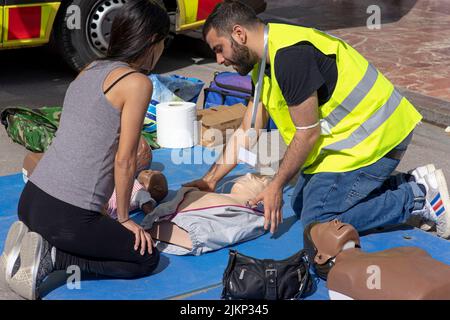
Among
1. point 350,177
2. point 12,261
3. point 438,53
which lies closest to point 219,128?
point 350,177

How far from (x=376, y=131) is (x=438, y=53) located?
194 inches

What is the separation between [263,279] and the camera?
341 cm

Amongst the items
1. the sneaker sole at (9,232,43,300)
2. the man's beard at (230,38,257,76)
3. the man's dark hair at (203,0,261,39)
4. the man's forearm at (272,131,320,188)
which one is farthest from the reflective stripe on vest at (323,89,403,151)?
the sneaker sole at (9,232,43,300)

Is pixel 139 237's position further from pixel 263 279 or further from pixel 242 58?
pixel 242 58

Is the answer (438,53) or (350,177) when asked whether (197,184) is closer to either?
(350,177)

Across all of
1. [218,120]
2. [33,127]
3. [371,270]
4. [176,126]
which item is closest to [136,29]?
[371,270]

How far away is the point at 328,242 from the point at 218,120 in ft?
6.95

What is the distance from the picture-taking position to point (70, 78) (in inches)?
288

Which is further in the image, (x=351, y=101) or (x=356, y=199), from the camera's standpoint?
(x=356, y=199)

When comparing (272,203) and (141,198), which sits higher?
(272,203)


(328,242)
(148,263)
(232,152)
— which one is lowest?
(148,263)

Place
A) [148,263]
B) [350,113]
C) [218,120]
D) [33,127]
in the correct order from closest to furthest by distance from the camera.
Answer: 1. [148,263]
2. [350,113]
3. [33,127]
4. [218,120]

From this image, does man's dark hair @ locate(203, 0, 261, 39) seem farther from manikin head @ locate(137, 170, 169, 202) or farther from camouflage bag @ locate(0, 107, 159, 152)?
camouflage bag @ locate(0, 107, 159, 152)

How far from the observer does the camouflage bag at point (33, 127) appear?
527 cm
